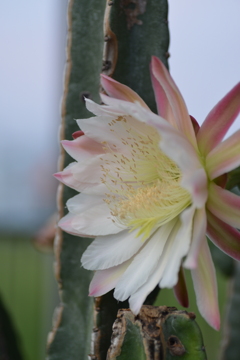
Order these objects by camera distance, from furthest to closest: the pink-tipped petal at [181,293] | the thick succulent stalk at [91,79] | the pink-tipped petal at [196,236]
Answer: the thick succulent stalk at [91,79] < the pink-tipped petal at [181,293] < the pink-tipped petal at [196,236]

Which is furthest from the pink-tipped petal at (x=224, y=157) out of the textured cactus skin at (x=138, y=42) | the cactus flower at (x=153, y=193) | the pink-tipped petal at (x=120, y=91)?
the textured cactus skin at (x=138, y=42)

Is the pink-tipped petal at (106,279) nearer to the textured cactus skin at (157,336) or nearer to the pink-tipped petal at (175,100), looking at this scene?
the textured cactus skin at (157,336)

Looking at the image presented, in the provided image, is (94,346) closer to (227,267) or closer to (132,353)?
(132,353)

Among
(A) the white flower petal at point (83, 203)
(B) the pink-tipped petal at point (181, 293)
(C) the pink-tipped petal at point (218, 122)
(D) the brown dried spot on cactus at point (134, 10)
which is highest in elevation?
(D) the brown dried spot on cactus at point (134, 10)

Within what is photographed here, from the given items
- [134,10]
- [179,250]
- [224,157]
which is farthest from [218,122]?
[134,10]

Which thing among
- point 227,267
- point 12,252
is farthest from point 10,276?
point 227,267

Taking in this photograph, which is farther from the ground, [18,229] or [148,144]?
A: [148,144]
